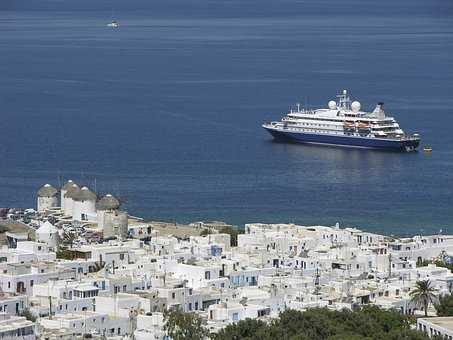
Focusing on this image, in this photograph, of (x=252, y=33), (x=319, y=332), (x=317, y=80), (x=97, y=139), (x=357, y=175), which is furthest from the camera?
(x=252, y=33)

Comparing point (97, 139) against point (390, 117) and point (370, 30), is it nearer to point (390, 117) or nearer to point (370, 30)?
point (390, 117)

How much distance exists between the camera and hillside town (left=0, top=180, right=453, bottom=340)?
30.7 m

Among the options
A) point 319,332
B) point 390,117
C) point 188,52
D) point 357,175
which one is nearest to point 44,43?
point 188,52

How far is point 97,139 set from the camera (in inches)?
2753

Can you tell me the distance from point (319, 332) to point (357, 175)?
36194 mm

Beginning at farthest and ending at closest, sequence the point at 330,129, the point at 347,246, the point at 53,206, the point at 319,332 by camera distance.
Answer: the point at 330,129, the point at 53,206, the point at 347,246, the point at 319,332

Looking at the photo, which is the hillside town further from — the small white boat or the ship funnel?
the small white boat

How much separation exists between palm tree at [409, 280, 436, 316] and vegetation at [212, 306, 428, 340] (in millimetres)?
2648

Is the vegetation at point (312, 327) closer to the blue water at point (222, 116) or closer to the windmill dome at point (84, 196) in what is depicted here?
the windmill dome at point (84, 196)

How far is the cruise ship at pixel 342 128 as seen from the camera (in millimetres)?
73812

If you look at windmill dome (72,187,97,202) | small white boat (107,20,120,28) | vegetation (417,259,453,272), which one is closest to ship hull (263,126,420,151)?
windmill dome (72,187,97,202)

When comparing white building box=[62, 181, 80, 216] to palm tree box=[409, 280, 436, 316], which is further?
white building box=[62, 181, 80, 216]

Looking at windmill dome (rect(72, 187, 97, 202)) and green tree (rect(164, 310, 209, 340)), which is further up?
windmill dome (rect(72, 187, 97, 202))

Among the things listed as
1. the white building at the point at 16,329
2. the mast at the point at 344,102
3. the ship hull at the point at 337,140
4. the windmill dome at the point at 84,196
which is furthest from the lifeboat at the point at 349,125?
the white building at the point at 16,329
